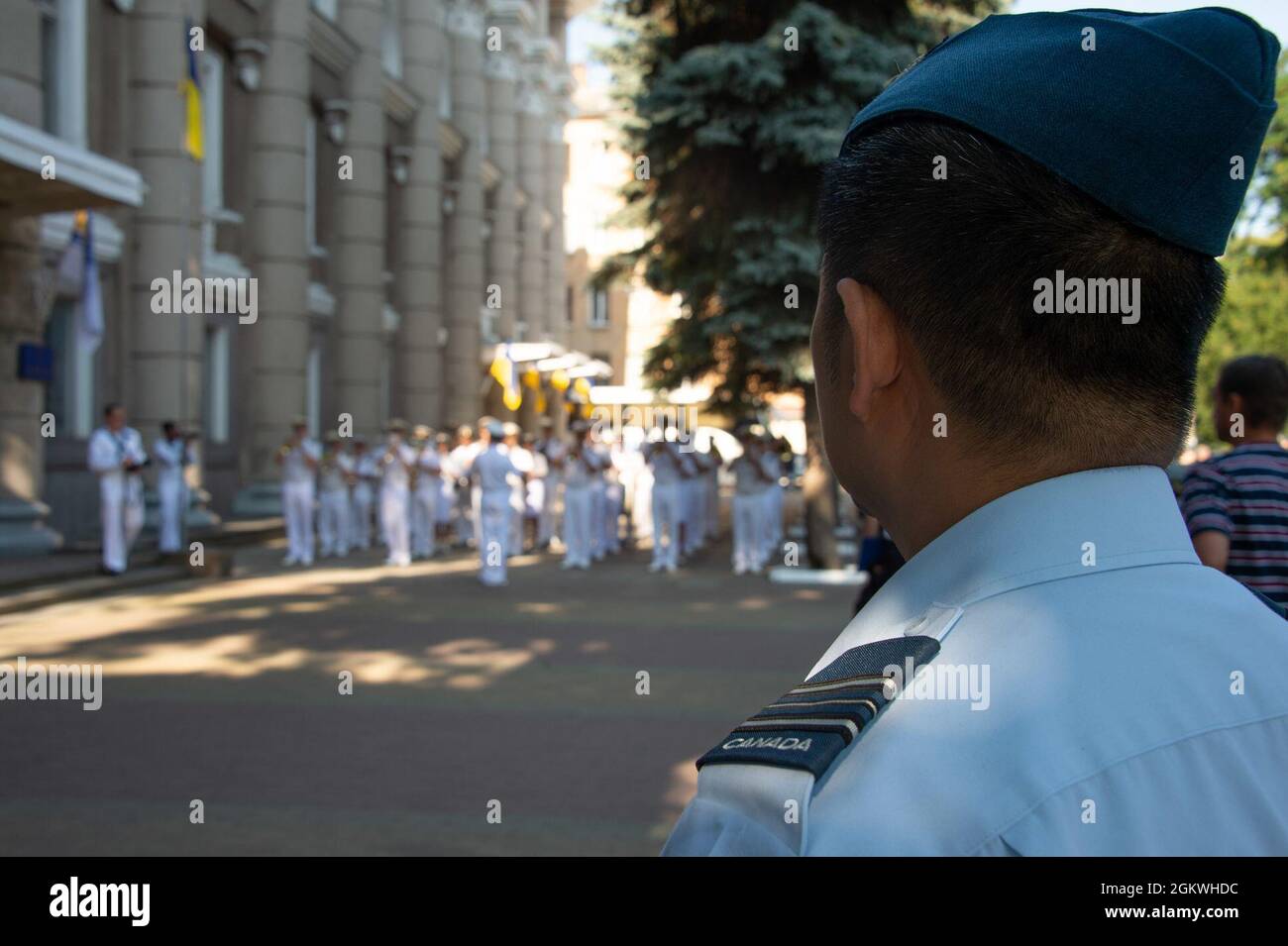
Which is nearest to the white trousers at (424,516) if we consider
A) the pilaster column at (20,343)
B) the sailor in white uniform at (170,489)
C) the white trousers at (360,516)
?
the white trousers at (360,516)

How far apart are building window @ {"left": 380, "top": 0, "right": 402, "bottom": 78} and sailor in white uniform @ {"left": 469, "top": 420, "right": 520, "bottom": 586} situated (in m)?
21.2

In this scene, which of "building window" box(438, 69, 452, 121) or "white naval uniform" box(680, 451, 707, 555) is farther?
"building window" box(438, 69, 452, 121)

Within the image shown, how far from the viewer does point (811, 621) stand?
14250mm

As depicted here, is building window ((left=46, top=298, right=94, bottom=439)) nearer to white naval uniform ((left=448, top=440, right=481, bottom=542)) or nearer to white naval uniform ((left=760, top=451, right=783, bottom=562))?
white naval uniform ((left=448, top=440, right=481, bottom=542))

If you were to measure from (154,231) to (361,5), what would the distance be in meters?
13.0

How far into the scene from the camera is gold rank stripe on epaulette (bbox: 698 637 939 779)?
39.1 inches

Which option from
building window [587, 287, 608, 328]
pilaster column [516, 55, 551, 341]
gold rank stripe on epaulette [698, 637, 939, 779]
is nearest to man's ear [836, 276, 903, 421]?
gold rank stripe on epaulette [698, 637, 939, 779]

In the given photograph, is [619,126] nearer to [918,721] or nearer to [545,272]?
[918,721]

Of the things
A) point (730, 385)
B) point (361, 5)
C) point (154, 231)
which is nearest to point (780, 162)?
point (730, 385)

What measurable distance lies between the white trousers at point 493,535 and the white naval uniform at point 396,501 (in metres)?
3.37

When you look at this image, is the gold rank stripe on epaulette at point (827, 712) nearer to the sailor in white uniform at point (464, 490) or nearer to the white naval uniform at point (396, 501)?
the white naval uniform at point (396, 501)

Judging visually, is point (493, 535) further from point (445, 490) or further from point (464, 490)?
point (464, 490)

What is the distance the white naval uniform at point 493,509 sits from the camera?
18.1m

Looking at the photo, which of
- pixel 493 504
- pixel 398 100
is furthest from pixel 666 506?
pixel 398 100
